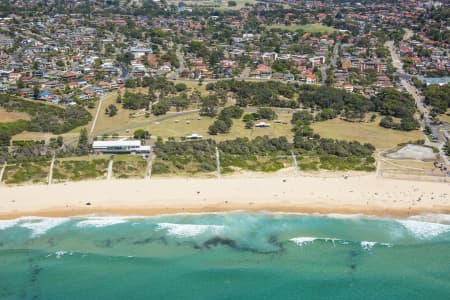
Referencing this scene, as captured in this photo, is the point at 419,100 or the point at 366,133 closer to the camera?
the point at 366,133

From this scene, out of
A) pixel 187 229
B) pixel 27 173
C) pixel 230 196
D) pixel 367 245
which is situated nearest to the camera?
pixel 367 245

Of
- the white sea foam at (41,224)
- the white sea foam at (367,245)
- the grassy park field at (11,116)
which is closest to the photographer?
the white sea foam at (367,245)

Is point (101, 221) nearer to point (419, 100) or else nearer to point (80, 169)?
point (80, 169)

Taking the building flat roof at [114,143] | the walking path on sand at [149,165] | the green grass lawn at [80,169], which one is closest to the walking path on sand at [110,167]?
the green grass lawn at [80,169]

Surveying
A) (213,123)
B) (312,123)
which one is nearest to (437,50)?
(312,123)

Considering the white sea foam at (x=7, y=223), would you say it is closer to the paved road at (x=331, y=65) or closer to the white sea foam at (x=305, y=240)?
the white sea foam at (x=305, y=240)

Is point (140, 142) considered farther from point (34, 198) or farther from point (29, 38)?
point (29, 38)

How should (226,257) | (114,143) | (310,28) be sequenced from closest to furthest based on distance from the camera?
(226,257) → (114,143) → (310,28)

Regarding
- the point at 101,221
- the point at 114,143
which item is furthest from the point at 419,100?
the point at 101,221
